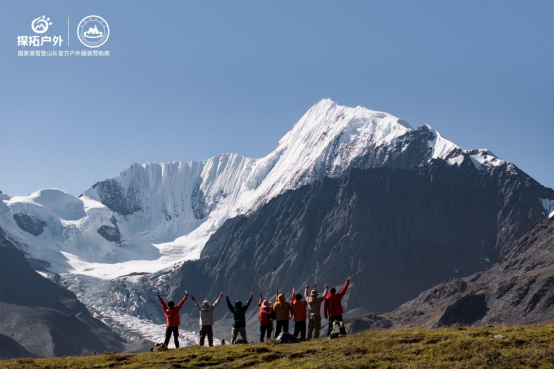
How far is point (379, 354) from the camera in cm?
3431

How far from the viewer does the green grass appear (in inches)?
1248

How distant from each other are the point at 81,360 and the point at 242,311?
35.1ft

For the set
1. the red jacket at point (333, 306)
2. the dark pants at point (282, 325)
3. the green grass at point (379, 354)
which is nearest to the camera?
the green grass at point (379, 354)

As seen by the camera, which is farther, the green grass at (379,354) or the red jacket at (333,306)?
the red jacket at (333,306)

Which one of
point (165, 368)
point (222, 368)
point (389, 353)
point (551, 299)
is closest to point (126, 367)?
point (165, 368)

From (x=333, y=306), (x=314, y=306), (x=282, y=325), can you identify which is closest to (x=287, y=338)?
(x=282, y=325)

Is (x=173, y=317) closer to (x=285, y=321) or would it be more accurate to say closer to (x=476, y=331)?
(x=285, y=321)

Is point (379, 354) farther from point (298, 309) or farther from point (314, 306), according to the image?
point (298, 309)

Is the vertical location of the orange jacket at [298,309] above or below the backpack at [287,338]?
above

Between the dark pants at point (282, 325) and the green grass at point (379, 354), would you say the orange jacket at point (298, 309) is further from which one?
the green grass at point (379, 354)

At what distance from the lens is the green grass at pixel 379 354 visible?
104 feet

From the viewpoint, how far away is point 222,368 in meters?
Answer: 34.8

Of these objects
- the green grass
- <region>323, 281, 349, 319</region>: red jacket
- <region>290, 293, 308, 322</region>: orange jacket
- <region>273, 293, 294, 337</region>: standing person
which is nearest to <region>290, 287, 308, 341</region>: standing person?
<region>290, 293, 308, 322</region>: orange jacket

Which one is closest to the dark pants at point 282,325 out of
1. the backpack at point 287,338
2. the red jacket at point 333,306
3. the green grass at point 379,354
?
the backpack at point 287,338
